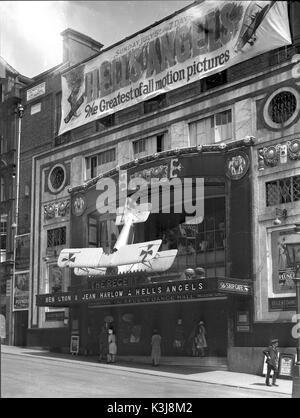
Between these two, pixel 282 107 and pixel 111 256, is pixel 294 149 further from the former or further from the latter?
pixel 111 256

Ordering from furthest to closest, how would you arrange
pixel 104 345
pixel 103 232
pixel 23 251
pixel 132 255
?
pixel 23 251, pixel 103 232, pixel 104 345, pixel 132 255

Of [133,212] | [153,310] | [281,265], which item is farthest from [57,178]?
[281,265]

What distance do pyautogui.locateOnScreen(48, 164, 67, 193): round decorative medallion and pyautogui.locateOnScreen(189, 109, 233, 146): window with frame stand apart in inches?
347

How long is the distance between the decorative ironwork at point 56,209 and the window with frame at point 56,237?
28.6 inches

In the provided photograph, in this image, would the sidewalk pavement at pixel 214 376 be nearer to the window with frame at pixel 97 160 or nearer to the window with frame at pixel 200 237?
the window with frame at pixel 200 237

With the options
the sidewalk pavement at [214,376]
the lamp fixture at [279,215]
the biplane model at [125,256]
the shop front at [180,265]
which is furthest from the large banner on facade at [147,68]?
the sidewalk pavement at [214,376]

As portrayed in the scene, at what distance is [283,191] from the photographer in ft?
75.4

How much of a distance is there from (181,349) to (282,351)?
5.38m

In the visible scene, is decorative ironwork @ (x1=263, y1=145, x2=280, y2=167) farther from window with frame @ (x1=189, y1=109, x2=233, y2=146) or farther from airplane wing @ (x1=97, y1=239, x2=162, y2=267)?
airplane wing @ (x1=97, y1=239, x2=162, y2=267)

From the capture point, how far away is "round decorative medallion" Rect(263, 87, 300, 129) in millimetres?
23031

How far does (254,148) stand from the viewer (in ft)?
79.4

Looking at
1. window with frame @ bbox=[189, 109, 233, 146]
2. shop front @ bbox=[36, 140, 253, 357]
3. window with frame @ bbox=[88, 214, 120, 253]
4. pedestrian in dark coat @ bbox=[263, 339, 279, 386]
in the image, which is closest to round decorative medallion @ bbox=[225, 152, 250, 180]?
shop front @ bbox=[36, 140, 253, 357]

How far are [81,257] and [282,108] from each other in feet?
33.5
